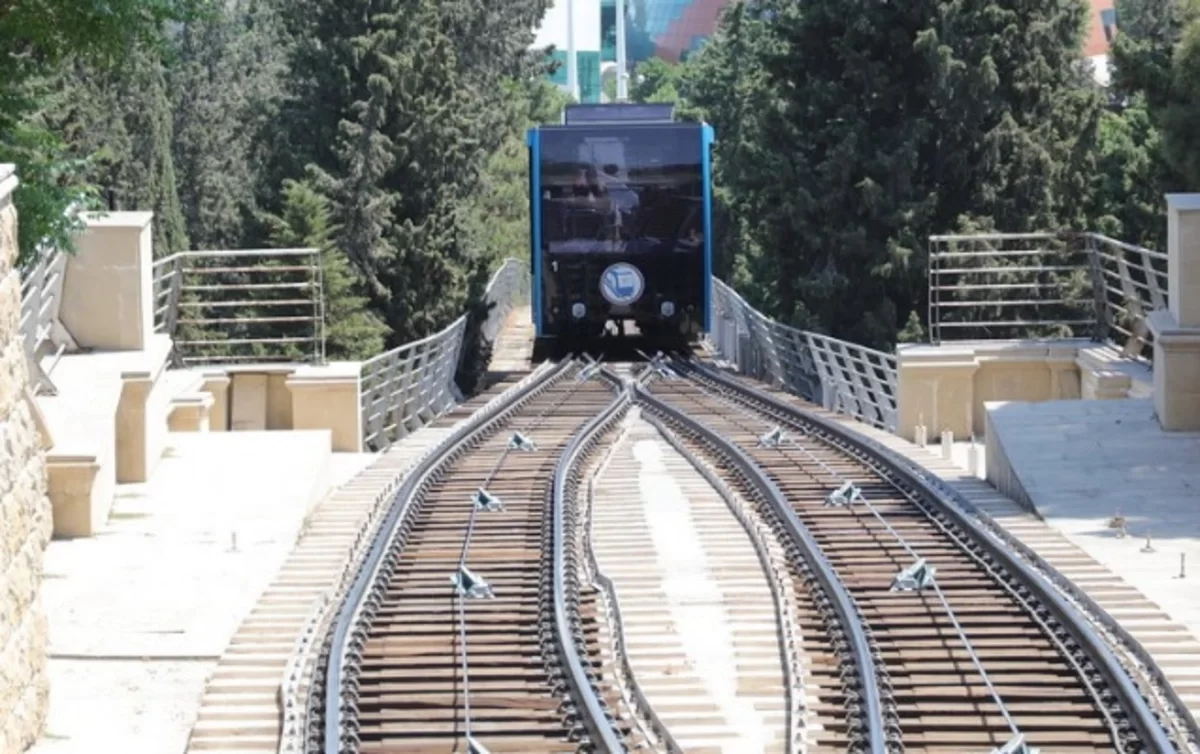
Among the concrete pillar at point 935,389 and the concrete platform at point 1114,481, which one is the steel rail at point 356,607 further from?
the concrete platform at point 1114,481

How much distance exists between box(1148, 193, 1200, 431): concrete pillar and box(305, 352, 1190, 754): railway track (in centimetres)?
229

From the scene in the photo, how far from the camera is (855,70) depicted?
4300 centimetres

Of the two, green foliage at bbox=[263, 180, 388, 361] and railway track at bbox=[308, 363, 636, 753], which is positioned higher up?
green foliage at bbox=[263, 180, 388, 361]

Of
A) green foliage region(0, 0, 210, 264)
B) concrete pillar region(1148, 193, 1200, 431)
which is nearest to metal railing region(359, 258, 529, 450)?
green foliage region(0, 0, 210, 264)

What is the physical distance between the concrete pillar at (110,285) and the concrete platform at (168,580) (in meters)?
0.99

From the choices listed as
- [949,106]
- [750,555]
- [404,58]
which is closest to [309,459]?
[750,555]

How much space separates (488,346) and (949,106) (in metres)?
9.51

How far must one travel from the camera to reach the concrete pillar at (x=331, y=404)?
938 inches

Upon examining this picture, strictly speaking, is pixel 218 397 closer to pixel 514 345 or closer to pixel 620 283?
pixel 620 283

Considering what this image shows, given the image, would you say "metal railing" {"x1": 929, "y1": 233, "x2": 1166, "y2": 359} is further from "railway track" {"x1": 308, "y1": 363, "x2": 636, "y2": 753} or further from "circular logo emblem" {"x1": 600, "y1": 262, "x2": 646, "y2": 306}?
"railway track" {"x1": 308, "y1": 363, "x2": 636, "y2": 753}

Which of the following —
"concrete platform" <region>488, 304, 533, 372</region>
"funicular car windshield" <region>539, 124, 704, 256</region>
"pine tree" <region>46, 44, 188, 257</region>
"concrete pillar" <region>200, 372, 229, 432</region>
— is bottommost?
"concrete platform" <region>488, 304, 533, 372</region>

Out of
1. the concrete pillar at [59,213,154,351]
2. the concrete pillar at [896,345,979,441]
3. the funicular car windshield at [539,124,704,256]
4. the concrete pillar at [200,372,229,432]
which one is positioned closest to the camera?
the concrete pillar at [59,213,154,351]

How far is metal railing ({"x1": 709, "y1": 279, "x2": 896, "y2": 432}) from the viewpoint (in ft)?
87.9

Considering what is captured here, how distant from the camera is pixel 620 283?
36.3m
